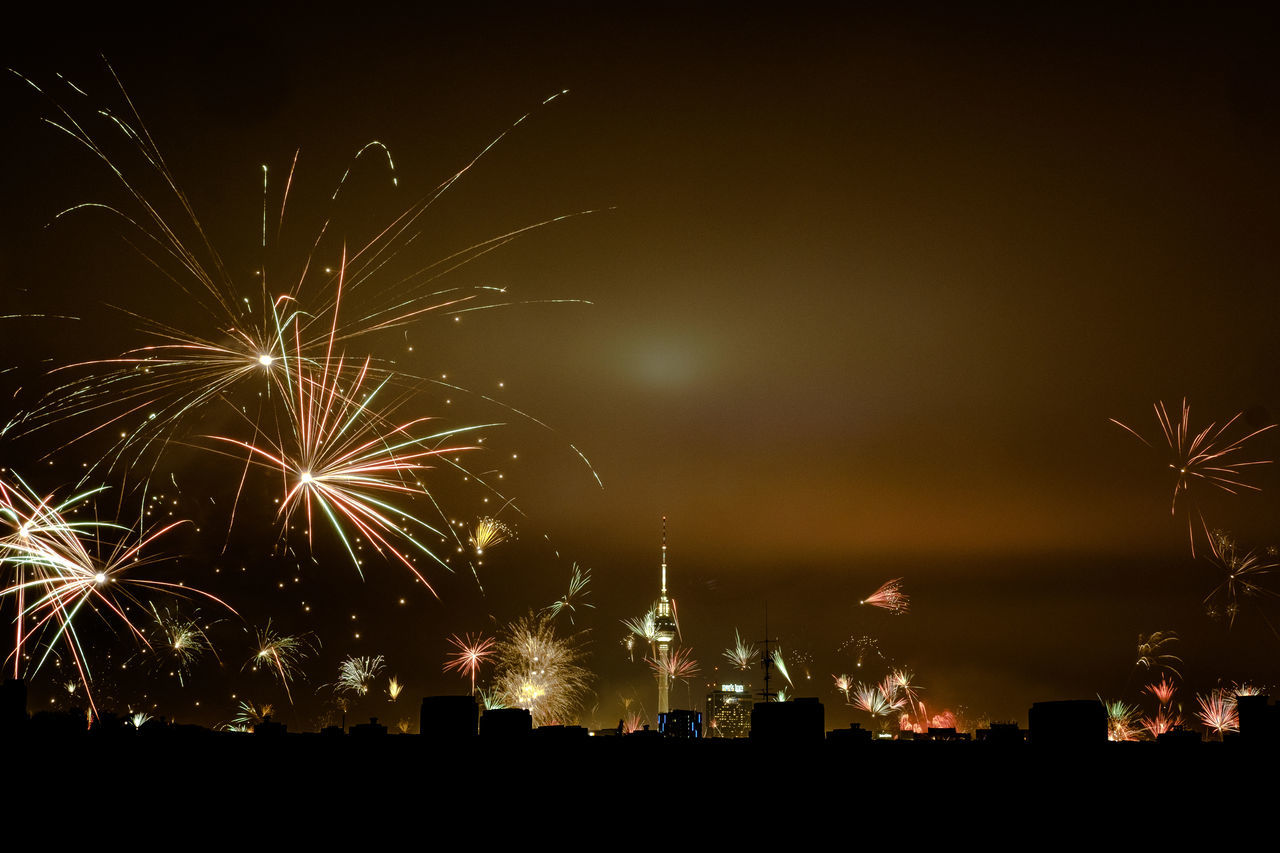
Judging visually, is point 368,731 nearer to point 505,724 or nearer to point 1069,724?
point 505,724

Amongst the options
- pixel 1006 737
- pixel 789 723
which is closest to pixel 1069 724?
pixel 1006 737

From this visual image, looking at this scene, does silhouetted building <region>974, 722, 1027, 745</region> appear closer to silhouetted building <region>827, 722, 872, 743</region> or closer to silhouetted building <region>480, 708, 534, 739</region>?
silhouetted building <region>827, 722, 872, 743</region>

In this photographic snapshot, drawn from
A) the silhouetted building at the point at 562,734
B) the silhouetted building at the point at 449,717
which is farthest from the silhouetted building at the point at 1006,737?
the silhouetted building at the point at 449,717

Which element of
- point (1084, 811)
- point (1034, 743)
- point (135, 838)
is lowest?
point (135, 838)

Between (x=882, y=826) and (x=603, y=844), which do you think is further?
(x=603, y=844)

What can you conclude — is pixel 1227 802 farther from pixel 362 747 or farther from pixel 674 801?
pixel 362 747

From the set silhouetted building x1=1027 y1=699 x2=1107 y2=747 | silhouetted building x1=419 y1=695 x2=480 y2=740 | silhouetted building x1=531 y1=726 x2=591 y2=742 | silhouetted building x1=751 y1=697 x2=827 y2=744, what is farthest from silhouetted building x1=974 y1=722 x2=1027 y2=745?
silhouetted building x1=419 y1=695 x2=480 y2=740

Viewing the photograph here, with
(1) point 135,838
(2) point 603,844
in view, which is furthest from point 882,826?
(1) point 135,838
